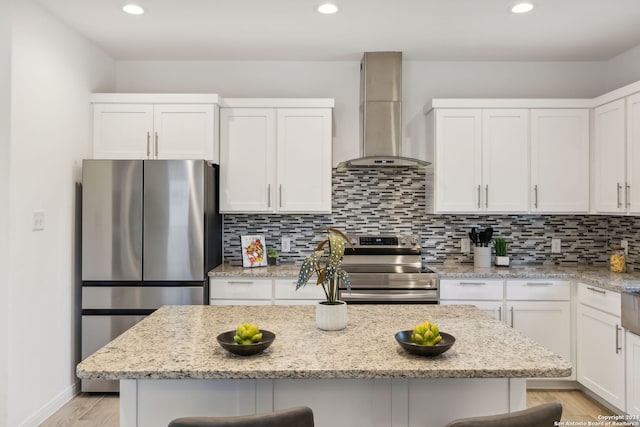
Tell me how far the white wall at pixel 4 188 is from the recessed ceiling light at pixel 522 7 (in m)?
3.15

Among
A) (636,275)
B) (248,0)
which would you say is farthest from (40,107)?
(636,275)

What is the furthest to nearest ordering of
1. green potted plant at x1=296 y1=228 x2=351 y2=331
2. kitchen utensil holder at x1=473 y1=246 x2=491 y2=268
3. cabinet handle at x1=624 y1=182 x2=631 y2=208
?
kitchen utensil holder at x1=473 y1=246 x2=491 y2=268
cabinet handle at x1=624 y1=182 x2=631 y2=208
green potted plant at x1=296 y1=228 x2=351 y2=331

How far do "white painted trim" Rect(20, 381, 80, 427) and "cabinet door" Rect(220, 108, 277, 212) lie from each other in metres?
1.76

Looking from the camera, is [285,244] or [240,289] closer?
[240,289]

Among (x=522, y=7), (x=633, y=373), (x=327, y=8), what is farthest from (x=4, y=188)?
(x=633, y=373)

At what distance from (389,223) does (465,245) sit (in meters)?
0.72

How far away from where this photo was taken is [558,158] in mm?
3746

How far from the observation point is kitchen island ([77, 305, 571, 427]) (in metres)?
1.45

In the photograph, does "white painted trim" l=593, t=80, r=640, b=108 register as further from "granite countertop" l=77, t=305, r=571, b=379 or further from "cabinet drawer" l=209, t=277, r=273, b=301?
"cabinet drawer" l=209, t=277, r=273, b=301

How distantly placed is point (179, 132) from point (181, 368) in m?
2.60

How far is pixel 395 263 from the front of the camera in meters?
3.91

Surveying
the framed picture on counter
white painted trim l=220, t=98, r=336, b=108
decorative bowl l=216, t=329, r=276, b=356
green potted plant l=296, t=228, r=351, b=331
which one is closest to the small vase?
green potted plant l=296, t=228, r=351, b=331

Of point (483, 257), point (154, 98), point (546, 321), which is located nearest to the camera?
point (546, 321)

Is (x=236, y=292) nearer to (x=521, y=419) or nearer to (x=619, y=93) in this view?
(x=521, y=419)
